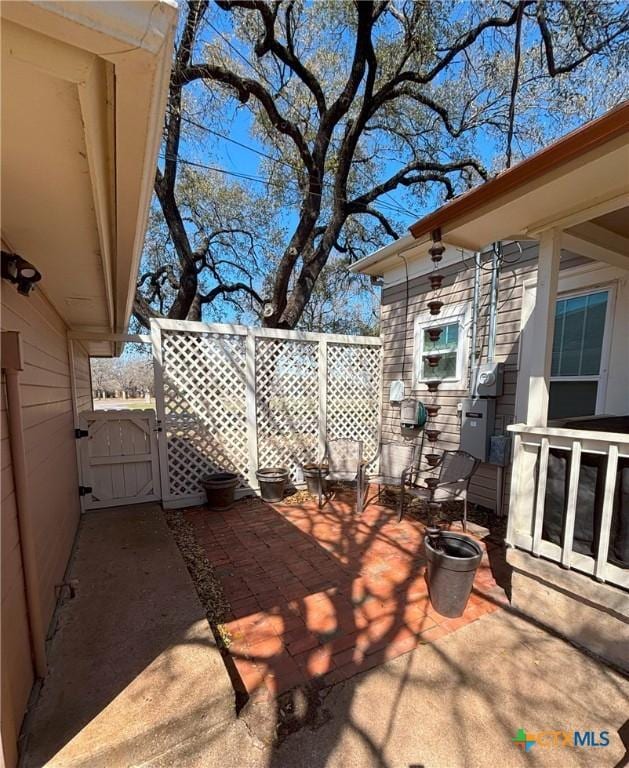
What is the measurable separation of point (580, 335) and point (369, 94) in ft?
16.0

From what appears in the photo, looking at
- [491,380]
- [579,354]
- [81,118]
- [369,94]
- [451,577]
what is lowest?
[451,577]

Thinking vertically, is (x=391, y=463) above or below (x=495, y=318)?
below

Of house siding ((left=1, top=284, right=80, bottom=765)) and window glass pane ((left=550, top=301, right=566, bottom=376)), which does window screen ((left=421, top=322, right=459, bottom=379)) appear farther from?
house siding ((left=1, top=284, right=80, bottom=765))

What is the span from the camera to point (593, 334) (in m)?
3.03

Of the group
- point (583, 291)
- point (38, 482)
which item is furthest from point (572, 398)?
point (38, 482)

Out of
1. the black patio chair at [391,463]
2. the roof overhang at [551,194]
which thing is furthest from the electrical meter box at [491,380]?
the roof overhang at [551,194]

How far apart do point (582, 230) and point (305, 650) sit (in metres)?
3.07

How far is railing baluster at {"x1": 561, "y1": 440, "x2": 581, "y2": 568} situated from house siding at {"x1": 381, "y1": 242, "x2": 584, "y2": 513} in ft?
5.40

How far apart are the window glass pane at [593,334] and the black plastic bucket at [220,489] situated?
3.86 metres

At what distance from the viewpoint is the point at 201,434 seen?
412 cm

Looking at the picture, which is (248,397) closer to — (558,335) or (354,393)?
(354,393)

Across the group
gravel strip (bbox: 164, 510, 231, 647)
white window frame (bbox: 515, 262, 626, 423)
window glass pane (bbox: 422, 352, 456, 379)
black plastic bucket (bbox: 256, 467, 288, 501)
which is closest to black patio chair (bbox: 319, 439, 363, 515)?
black plastic bucket (bbox: 256, 467, 288, 501)

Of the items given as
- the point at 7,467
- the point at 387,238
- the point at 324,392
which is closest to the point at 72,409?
the point at 7,467

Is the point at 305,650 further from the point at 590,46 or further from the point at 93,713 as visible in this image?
the point at 590,46
